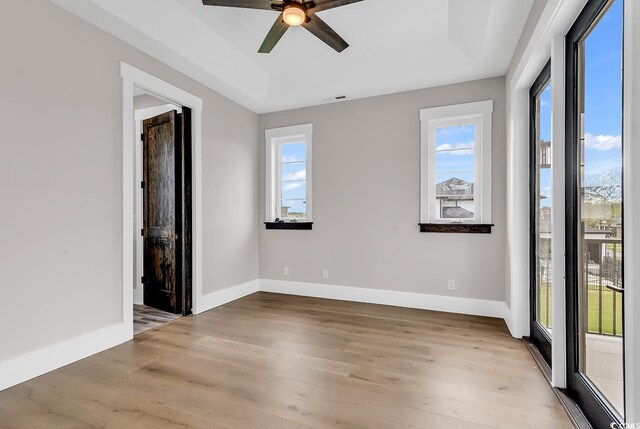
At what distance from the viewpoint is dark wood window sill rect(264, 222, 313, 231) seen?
15.1ft

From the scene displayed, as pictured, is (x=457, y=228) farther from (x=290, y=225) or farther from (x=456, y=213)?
(x=290, y=225)

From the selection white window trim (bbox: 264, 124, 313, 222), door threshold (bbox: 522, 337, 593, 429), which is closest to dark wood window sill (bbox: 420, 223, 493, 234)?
door threshold (bbox: 522, 337, 593, 429)

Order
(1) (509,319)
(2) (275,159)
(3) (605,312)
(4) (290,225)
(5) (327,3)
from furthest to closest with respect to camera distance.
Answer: (2) (275,159) < (4) (290,225) < (1) (509,319) < (5) (327,3) < (3) (605,312)

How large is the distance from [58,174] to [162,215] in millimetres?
1569

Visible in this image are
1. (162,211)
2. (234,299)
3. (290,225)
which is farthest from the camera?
(290,225)

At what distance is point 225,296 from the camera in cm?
424

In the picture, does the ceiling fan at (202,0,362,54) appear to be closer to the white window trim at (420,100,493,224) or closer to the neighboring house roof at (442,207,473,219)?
the white window trim at (420,100,493,224)

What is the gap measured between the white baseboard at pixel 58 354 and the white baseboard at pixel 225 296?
0.94m

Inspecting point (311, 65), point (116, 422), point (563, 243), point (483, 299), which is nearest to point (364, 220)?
point (483, 299)

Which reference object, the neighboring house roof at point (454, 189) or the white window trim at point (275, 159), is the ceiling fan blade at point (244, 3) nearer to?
the white window trim at point (275, 159)

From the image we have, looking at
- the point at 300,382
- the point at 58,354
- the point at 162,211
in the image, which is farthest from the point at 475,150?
the point at 58,354

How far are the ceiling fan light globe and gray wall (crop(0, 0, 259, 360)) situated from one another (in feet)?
4.98

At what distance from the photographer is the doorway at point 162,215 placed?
3775 mm

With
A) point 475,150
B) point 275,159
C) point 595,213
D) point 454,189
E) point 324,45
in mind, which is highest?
point 324,45
